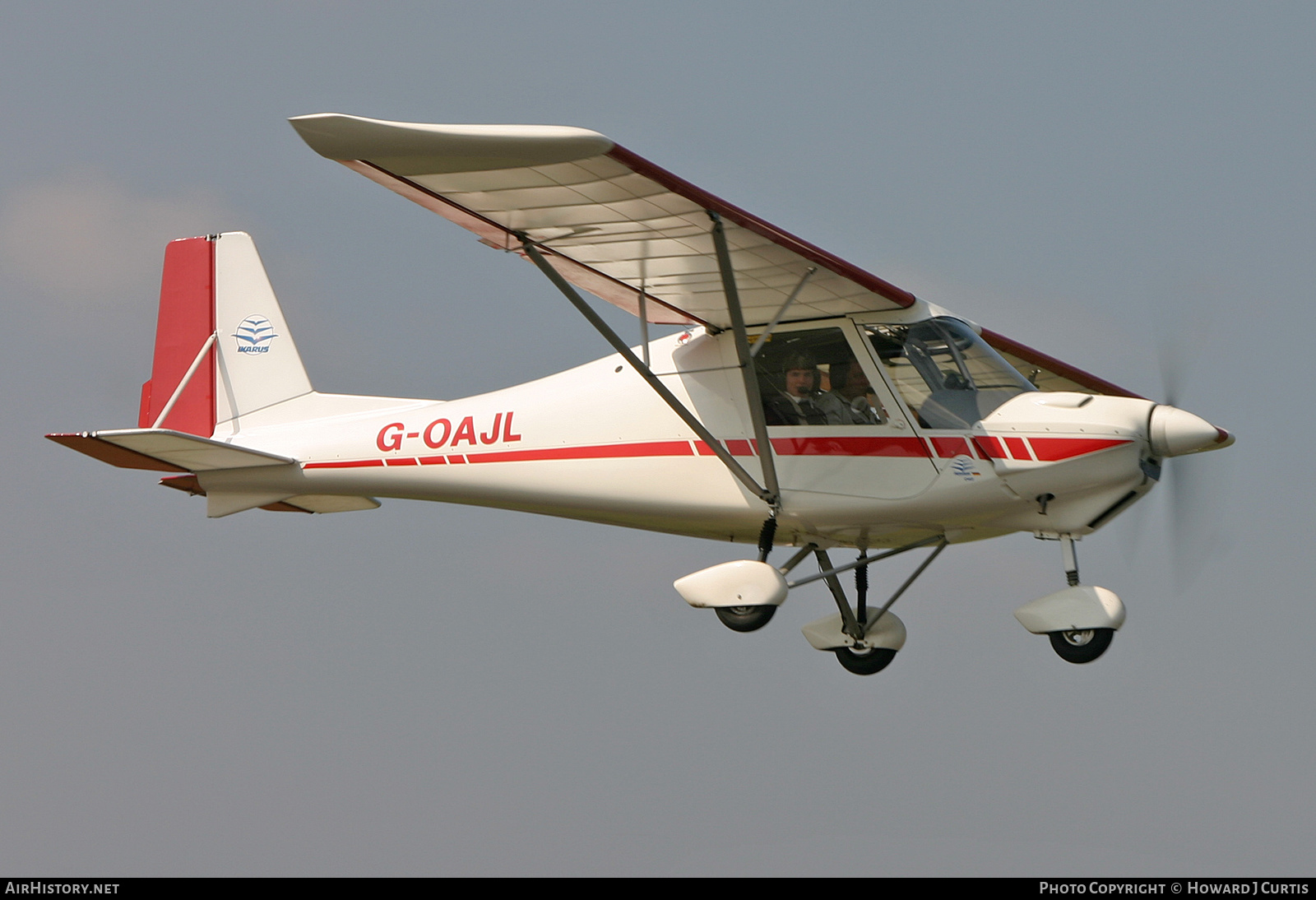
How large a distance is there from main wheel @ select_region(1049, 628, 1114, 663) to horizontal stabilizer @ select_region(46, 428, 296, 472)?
6.15 meters

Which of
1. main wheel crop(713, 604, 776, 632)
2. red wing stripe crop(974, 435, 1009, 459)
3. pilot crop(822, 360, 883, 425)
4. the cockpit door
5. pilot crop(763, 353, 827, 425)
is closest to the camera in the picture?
red wing stripe crop(974, 435, 1009, 459)

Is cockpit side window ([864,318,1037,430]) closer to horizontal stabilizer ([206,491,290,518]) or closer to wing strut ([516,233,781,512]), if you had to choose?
wing strut ([516,233,781,512])

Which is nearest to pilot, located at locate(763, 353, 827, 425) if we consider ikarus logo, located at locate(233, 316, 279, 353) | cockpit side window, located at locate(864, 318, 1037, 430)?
cockpit side window, located at locate(864, 318, 1037, 430)

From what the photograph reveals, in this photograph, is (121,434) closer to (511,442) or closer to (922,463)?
(511,442)

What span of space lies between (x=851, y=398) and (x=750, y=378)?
2.31 feet

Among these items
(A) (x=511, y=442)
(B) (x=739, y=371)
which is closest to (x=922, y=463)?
(B) (x=739, y=371)

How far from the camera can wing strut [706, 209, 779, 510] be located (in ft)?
32.4

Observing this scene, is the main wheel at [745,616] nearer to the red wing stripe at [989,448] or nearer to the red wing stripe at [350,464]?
the red wing stripe at [989,448]

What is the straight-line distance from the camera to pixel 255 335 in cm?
1382

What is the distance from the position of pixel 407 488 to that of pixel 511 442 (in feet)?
3.49

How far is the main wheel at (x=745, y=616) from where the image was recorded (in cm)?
1012

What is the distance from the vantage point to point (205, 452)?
1204 cm

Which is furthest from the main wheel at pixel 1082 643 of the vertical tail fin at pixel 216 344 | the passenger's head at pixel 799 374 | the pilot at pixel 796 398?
the vertical tail fin at pixel 216 344

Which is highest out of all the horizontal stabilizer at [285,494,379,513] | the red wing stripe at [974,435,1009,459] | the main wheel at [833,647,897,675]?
the red wing stripe at [974,435,1009,459]
